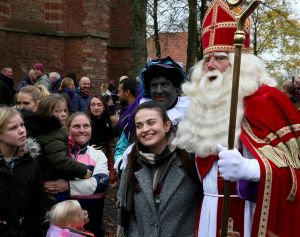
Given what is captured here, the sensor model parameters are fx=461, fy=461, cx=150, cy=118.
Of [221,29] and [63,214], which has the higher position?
[221,29]

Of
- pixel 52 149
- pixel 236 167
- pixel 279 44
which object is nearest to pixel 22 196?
pixel 52 149

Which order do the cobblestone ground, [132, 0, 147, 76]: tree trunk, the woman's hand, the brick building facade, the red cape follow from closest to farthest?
the red cape
the woman's hand
the cobblestone ground
[132, 0, 147, 76]: tree trunk
the brick building facade

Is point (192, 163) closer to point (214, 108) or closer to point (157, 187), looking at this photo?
point (157, 187)

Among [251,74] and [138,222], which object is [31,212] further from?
[251,74]

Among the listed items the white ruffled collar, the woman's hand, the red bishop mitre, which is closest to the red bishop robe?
the red bishop mitre

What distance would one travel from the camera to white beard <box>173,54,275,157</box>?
9.62 ft

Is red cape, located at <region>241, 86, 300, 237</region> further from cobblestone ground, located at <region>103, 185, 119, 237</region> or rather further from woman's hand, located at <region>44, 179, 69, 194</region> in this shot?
cobblestone ground, located at <region>103, 185, 119, 237</region>

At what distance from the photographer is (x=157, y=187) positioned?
304cm

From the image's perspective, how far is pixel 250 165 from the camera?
265 centimetres

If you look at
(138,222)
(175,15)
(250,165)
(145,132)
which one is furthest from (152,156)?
(175,15)

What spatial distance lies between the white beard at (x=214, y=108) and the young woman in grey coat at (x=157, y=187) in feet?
0.45

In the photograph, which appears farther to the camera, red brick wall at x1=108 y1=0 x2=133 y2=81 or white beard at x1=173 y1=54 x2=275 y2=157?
red brick wall at x1=108 y1=0 x2=133 y2=81

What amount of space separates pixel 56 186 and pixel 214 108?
1669mm

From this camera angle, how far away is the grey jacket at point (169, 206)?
2.98 metres
